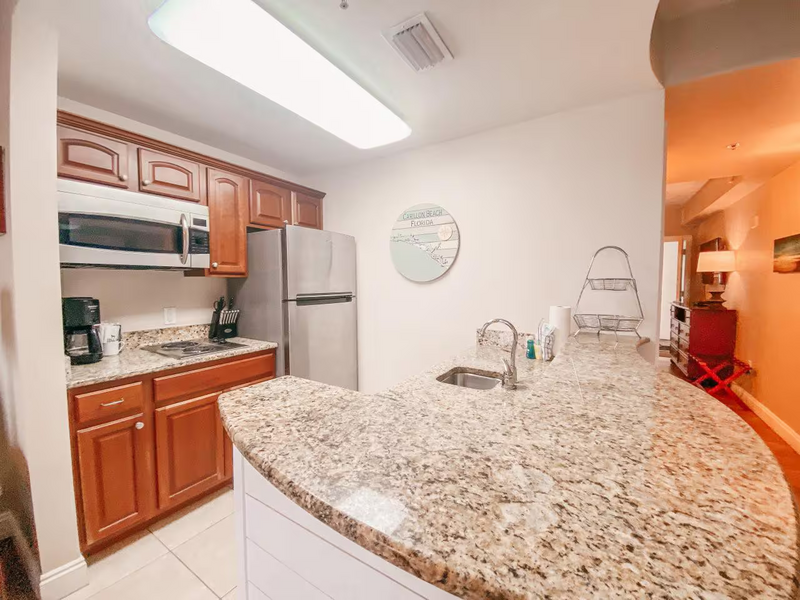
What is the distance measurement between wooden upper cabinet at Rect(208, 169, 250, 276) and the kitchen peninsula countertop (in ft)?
1.95

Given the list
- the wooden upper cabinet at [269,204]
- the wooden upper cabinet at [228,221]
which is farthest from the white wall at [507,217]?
the wooden upper cabinet at [228,221]

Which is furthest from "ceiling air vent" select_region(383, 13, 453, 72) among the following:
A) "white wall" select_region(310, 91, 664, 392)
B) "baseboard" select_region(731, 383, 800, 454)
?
"baseboard" select_region(731, 383, 800, 454)

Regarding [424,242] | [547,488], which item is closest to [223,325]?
[424,242]

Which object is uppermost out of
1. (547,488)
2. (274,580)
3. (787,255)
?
(787,255)

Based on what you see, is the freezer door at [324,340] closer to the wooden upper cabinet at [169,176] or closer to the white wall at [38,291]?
the wooden upper cabinet at [169,176]

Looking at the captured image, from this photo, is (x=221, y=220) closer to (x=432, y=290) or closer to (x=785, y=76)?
(x=432, y=290)

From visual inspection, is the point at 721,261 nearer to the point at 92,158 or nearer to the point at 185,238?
the point at 185,238

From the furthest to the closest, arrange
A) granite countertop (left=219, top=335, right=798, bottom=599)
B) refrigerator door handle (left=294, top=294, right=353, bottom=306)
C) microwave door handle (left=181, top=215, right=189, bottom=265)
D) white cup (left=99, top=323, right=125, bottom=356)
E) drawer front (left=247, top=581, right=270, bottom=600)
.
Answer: refrigerator door handle (left=294, top=294, right=353, bottom=306) < microwave door handle (left=181, top=215, right=189, bottom=265) < white cup (left=99, top=323, right=125, bottom=356) < drawer front (left=247, top=581, right=270, bottom=600) < granite countertop (left=219, top=335, right=798, bottom=599)

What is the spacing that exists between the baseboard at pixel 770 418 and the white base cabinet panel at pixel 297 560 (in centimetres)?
398

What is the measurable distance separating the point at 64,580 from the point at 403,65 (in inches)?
106

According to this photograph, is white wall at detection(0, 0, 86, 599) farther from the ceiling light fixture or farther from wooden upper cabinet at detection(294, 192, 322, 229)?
wooden upper cabinet at detection(294, 192, 322, 229)

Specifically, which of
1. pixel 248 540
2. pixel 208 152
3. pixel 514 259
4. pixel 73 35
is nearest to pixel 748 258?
pixel 514 259

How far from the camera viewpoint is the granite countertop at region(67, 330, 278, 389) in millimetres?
1474

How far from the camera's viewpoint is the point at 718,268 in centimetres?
395
